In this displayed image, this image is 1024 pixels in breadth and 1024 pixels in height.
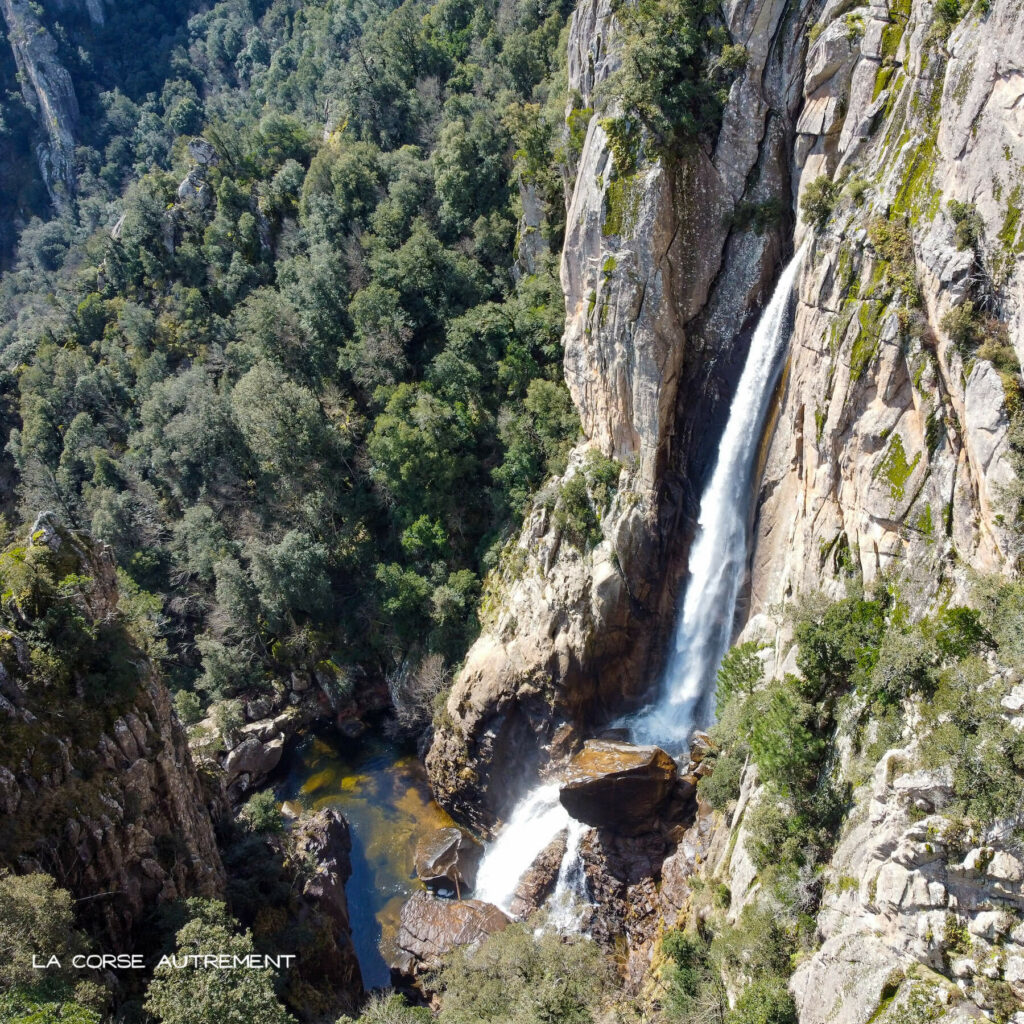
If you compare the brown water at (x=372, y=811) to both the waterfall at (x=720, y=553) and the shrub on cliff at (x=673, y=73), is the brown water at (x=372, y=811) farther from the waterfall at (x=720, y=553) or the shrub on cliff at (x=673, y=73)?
the shrub on cliff at (x=673, y=73)

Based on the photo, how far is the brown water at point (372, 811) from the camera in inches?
1236

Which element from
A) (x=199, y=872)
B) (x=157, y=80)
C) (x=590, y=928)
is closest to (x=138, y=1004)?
(x=199, y=872)

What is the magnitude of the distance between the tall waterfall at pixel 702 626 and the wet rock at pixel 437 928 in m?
1.51

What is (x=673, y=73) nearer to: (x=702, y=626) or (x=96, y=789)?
(x=702, y=626)

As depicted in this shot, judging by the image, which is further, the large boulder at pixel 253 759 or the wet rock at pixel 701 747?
the large boulder at pixel 253 759

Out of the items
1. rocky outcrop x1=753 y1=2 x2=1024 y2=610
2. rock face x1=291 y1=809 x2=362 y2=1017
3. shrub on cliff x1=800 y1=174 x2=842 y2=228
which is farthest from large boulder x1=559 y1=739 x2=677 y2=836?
shrub on cliff x1=800 y1=174 x2=842 y2=228

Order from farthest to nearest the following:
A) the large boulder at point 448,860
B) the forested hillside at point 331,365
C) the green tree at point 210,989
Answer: the forested hillside at point 331,365
the large boulder at point 448,860
the green tree at point 210,989

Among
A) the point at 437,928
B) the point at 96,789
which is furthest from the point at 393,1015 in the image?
the point at 96,789

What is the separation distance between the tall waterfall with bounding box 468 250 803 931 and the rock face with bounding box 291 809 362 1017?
6291 millimetres

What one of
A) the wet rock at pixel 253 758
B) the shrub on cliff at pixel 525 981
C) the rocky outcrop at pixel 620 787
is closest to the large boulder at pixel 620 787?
the rocky outcrop at pixel 620 787

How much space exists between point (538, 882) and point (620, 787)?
6.46 metres

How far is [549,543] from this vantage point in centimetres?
3466

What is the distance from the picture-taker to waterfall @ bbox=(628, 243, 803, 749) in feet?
93.5

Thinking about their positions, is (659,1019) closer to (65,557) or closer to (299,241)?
(65,557)
